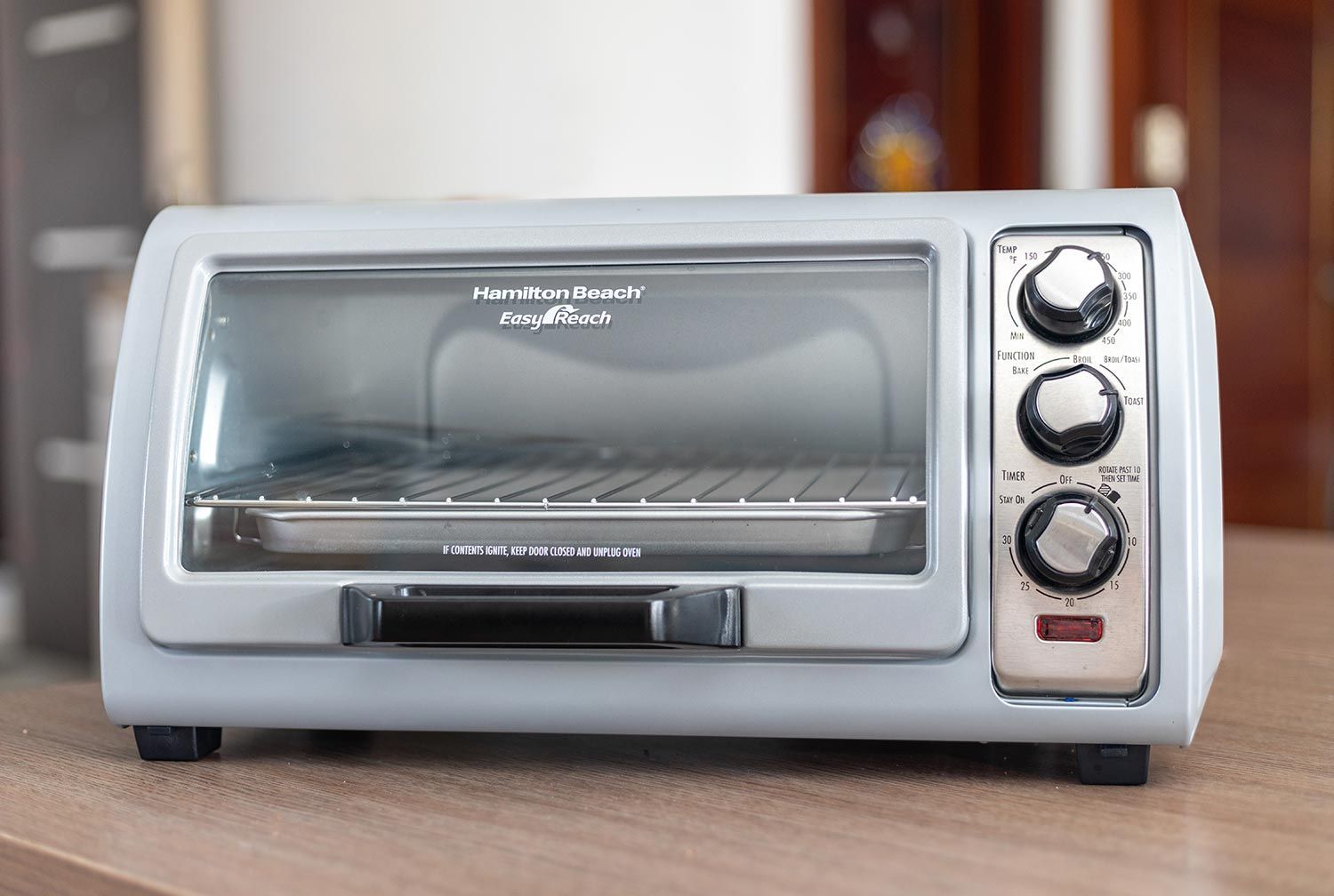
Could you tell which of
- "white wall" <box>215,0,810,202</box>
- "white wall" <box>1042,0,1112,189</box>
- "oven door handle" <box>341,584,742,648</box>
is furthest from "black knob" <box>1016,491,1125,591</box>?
"white wall" <box>1042,0,1112,189</box>

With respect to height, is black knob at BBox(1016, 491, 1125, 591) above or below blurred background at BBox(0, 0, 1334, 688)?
below

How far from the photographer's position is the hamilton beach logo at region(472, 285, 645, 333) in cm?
64

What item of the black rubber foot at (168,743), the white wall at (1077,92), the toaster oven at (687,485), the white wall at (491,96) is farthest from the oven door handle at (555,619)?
the white wall at (1077,92)

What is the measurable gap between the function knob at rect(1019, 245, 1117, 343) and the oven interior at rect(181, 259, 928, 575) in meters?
0.05

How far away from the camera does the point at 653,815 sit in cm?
53

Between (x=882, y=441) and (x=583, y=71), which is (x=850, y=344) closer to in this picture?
(x=882, y=441)

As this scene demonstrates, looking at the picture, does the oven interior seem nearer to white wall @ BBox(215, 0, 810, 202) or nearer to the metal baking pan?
the metal baking pan

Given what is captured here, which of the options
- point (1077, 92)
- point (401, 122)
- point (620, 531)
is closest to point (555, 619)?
point (620, 531)

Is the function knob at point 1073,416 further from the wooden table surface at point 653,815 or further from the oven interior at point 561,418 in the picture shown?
the wooden table surface at point 653,815

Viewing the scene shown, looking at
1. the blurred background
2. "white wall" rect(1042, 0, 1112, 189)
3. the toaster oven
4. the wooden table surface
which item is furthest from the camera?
"white wall" rect(1042, 0, 1112, 189)

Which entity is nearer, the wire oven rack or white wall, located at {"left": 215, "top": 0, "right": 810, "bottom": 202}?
the wire oven rack

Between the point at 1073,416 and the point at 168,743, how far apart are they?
466 millimetres

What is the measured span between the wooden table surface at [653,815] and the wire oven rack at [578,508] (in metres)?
0.11

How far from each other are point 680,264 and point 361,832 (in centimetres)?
30
